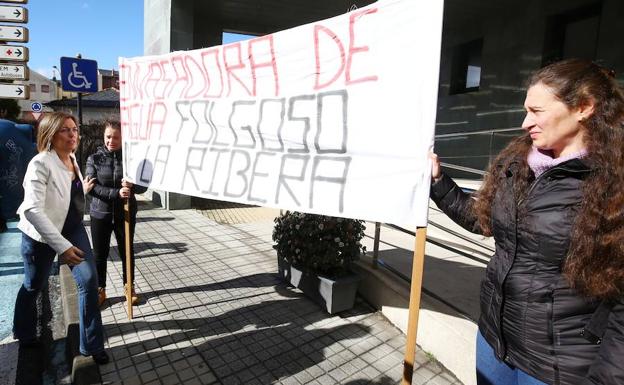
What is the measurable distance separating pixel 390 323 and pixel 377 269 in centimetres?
56

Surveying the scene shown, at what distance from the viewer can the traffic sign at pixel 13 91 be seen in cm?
798

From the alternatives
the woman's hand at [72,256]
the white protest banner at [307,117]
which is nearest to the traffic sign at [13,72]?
the white protest banner at [307,117]

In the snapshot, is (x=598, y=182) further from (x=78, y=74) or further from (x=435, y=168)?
(x=78, y=74)

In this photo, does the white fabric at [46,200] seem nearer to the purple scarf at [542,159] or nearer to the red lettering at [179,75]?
the red lettering at [179,75]

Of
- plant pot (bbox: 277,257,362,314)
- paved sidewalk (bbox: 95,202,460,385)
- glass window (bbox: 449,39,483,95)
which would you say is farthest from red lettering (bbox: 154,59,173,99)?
glass window (bbox: 449,39,483,95)

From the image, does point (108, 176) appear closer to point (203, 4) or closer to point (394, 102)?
point (394, 102)

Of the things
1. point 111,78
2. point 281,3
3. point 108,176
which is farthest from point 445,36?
point 111,78

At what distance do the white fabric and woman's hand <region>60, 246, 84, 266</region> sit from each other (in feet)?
0.10

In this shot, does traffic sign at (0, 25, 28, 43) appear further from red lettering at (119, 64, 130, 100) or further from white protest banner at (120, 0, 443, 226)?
white protest banner at (120, 0, 443, 226)

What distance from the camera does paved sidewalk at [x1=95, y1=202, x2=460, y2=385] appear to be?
9.23 ft

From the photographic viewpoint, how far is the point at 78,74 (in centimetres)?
623

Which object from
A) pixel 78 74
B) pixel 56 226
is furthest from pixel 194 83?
pixel 78 74

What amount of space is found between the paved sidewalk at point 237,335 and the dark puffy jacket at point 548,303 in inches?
62.5

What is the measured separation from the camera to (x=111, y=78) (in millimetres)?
61375
